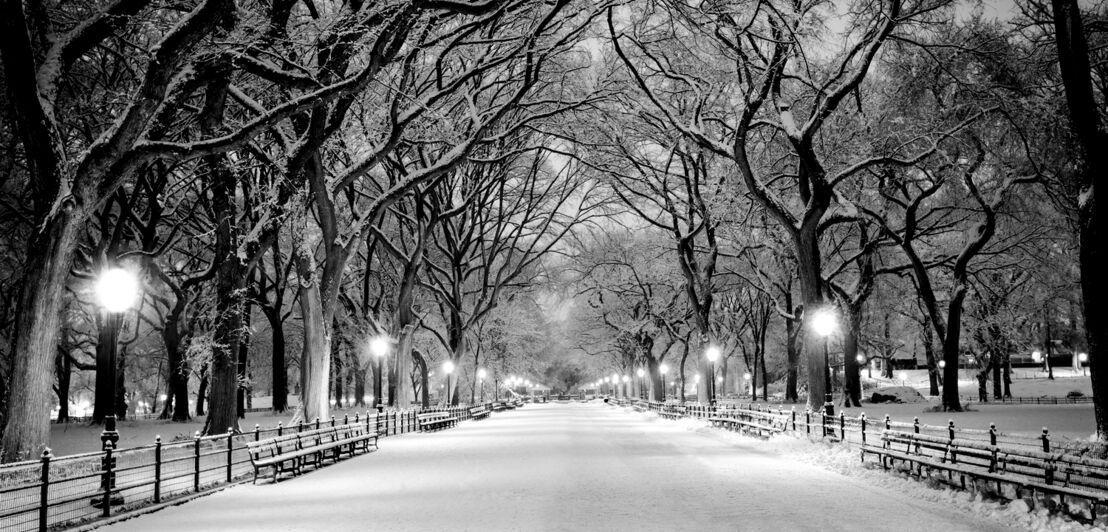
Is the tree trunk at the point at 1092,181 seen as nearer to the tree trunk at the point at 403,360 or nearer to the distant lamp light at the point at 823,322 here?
the distant lamp light at the point at 823,322

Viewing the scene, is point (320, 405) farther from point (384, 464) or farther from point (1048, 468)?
point (1048, 468)

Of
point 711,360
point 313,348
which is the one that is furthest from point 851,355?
point 313,348

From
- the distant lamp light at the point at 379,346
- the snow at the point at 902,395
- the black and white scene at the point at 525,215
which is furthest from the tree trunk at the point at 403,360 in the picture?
the snow at the point at 902,395

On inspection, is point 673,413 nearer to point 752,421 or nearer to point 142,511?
point 752,421

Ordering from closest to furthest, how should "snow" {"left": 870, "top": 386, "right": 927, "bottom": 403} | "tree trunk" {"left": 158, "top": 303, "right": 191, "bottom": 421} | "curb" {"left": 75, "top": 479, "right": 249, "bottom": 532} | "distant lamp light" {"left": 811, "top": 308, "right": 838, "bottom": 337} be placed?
"curb" {"left": 75, "top": 479, "right": 249, "bottom": 532}
"distant lamp light" {"left": 811, "top": 308, "right": 838, "bottom": 337}
"tree trunk" {"left": 158, "top": 303, "right": 191, "bottom": 421}
"snow" {"left": 870, "top": 386, "right": 927, "bottom": 403}

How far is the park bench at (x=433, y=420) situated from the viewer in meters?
33.4

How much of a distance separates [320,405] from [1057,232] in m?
31.4

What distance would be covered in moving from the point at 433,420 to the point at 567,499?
2365 cm

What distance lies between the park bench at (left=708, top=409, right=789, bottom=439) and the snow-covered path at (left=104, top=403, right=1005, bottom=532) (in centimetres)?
466

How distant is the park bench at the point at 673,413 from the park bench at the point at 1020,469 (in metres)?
26.2

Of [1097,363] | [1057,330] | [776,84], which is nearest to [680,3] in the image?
[776,84]

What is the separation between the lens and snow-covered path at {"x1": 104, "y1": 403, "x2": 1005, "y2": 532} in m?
9.59

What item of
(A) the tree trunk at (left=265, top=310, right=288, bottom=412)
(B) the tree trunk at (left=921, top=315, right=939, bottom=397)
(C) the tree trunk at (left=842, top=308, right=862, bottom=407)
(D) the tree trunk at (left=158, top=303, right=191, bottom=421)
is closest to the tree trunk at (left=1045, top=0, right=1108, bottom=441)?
(C) the tree trunk at (left=842, top=308, right=862, bottom=407)

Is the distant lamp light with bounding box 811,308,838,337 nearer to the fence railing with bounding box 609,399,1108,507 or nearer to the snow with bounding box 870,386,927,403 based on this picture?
the fence railing with bounding box 609,399,1108,507
